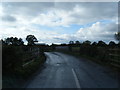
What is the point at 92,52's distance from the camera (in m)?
25.0

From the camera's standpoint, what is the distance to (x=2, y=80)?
797 cm

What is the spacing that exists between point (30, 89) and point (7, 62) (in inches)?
97.0

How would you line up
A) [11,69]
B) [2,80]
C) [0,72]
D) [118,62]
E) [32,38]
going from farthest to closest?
1. [32,38]
2. [118,62]
3. [11,69]
4. [0,72]
5. [2,80]

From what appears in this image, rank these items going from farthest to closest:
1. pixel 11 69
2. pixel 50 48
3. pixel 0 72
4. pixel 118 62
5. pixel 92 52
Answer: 1. pixel 50 48
2. pixel 92 52
3. pixel 118 62
4. pixel 11 69
5. pixel 0 72

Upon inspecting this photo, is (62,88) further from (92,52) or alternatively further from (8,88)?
(92,52)

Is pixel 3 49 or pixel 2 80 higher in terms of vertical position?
pixel 3 49

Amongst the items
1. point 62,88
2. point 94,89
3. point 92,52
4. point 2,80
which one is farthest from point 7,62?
point 92,52

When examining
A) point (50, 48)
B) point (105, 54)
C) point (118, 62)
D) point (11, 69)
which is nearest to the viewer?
point (11, 69)

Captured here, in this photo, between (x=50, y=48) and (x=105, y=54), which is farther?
(x=50, y=48)

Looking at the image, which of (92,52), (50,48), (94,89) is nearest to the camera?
(94,89)

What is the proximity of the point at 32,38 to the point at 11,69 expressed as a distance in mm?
75159

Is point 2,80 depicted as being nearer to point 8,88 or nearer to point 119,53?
point 8,88

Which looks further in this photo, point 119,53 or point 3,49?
point 119,53

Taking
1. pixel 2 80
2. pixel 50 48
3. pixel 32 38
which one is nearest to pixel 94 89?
pixel 2 80
